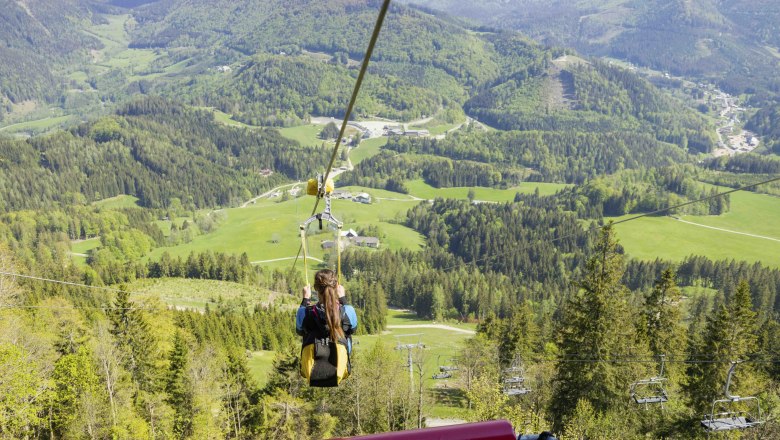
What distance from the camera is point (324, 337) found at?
7.91 metres

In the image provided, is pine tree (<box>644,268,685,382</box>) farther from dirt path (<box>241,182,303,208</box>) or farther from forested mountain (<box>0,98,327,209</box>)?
forested mountain (<box>0,98,327,209</box>)

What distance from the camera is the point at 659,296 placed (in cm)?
3422

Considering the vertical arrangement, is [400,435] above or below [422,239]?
above

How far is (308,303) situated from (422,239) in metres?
130

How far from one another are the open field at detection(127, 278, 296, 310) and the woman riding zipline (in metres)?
69.5

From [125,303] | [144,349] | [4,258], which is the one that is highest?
[4,258]

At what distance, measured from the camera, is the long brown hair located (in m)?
7.65

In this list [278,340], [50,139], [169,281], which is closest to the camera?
[278,340]

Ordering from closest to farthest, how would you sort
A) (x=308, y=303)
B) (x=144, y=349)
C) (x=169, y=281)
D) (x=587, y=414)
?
(x=308, y=303)
(x=587, y=414)
(x=144, y=349)
(x=169, y=281)

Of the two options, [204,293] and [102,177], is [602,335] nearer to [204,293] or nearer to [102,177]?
[204,293]

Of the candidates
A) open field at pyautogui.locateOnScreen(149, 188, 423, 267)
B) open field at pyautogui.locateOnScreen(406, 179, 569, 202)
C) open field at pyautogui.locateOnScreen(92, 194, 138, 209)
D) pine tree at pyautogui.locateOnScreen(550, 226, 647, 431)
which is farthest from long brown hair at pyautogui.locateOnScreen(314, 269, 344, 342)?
open field at pyautogui.locateOnScreen(92, 194, 138, 209)

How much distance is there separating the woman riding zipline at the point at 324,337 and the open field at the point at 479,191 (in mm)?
164365

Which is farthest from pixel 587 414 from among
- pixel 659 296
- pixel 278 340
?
pixel 278 340

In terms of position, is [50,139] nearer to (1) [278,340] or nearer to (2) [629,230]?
(1) [278,340]
